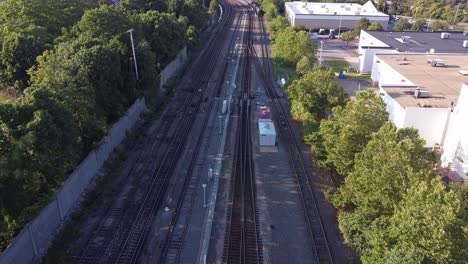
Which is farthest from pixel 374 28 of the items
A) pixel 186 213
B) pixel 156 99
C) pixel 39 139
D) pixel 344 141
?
pixel 39 139

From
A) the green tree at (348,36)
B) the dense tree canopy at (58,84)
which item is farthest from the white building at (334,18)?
the dense tree canopy at (58,84)

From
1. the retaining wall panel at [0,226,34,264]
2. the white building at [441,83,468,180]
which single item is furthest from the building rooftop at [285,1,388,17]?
the retaining wall panel at [0,226,34,264]

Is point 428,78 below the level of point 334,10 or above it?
below

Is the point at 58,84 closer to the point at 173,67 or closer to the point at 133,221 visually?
the point at 133,221

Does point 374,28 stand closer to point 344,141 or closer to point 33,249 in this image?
point 344,141

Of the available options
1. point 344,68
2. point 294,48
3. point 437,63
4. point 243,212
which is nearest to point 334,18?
point 344,68

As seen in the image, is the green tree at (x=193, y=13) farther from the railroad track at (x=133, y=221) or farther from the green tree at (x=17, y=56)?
the railroad track at (x=133, y=221)
